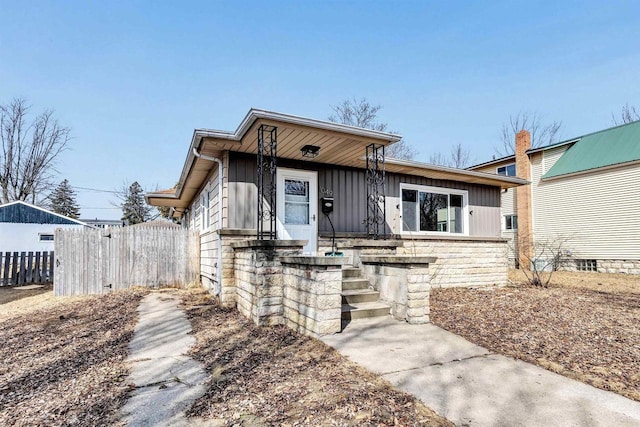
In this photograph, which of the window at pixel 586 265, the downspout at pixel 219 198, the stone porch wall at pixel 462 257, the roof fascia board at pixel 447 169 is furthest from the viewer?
the window at pixel 586 265

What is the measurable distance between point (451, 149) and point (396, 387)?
96.1 ft

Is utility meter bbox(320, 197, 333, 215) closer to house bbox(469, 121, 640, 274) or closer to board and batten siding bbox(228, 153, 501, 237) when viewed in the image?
board and batten siding bbox(228, 153, 501, 237)

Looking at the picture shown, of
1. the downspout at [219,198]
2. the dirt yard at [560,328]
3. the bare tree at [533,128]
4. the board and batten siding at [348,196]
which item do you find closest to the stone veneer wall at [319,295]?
the dirt yard at [560,328]

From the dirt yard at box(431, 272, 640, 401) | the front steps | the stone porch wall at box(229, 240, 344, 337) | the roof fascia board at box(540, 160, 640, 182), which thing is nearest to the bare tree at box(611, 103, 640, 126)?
the roof fascia board at box(540, 160, 640, 182)

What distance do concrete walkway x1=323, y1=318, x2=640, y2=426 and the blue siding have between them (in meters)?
22.3

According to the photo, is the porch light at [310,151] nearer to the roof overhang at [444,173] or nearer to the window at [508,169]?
the roof overhang at [444,173]

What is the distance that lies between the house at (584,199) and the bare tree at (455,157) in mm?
11775

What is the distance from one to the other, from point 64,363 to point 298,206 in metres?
4.40

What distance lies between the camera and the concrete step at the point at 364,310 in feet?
14.6

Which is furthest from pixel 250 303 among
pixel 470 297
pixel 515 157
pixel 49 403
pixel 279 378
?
pixel 515 157

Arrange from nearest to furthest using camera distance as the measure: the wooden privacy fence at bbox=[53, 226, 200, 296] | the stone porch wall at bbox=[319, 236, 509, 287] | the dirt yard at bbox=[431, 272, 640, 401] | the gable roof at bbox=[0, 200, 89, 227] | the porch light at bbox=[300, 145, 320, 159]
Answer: the dirt yard at bbox=[431, 272, 640, 401] < the porch light at bbox=[300, 145, 320, 159] < the wooden privacy fence at bbox=[53, 226, 200, 296] < the stone porch wall at bbox=[319, 236, 509, 287] < the gable roof at bbox=[0, 200, 89, 227]

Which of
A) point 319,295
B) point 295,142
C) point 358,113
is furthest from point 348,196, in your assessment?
point 358,113

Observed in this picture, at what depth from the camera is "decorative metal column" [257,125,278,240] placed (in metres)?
5.21

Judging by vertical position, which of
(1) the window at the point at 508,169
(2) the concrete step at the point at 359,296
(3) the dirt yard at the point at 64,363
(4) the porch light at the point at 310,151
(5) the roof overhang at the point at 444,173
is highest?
(1) the window at the point at 508,169
